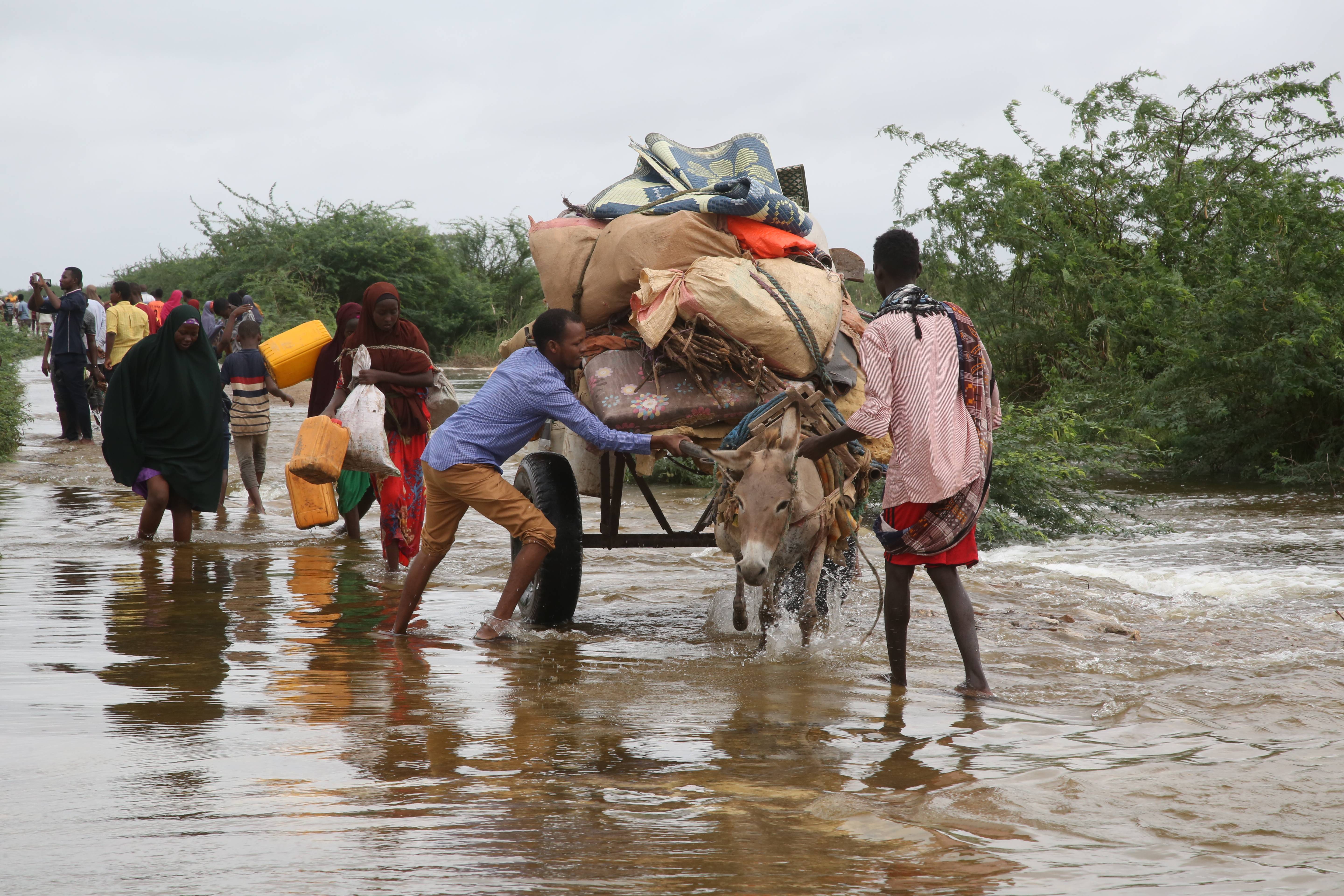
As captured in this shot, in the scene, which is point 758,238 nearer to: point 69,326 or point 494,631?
point 494,631

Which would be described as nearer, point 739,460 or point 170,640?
point 739,460

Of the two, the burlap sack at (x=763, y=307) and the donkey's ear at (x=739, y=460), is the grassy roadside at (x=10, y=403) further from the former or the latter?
the donkey's ear at (x=739, y=460)

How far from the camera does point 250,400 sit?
399 inches

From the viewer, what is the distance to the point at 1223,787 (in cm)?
332

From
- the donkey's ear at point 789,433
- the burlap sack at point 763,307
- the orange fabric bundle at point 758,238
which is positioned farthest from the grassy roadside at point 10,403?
the donkey's ear at point 789,433

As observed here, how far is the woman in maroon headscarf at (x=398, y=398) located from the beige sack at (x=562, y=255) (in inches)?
71.6

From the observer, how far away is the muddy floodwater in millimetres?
2656

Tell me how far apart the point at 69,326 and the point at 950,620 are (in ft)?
41.2

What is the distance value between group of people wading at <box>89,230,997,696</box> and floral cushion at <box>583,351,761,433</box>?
10cm

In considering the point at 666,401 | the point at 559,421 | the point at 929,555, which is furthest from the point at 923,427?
the point at 559,421

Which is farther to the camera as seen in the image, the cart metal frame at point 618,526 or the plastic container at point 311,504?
the plastic container at point 311,504

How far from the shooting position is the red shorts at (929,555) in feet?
14.2

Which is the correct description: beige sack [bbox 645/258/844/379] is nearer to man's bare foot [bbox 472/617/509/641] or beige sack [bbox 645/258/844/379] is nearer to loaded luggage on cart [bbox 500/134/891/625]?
loaded luggage on cart [bbox 500/134/891/625]

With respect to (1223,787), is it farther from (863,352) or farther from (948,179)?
(948,179)
